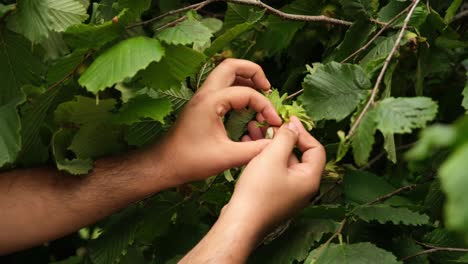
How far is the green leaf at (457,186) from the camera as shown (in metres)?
0.40

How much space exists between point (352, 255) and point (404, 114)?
33 cm

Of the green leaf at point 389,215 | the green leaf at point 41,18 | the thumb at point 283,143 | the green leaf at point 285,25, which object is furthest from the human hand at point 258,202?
the green leaf at point 41,18

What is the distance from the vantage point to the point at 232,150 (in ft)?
3.79

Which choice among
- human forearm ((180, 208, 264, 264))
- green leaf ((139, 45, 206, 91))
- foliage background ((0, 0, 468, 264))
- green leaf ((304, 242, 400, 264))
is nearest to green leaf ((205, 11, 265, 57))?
foliage background ((0, 0, 468, 264))

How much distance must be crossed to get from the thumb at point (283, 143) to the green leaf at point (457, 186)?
0.67 metres

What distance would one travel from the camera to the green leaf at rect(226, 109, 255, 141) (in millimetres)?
1265

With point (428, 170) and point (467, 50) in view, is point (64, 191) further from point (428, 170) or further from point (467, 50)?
point (467, 50)

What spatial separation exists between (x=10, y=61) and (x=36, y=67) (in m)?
0.05

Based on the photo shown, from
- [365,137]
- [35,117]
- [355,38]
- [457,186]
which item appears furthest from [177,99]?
Result: [457,186]

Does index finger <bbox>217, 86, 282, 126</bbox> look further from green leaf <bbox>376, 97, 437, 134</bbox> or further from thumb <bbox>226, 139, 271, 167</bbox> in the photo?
green leaf <bbox>376, 97, 437, 134</bbox>

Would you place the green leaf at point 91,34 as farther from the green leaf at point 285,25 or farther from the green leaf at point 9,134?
the green leaf at point 285,25

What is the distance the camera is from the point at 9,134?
1.14 metres

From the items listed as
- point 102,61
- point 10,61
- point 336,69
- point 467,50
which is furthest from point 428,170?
point 10,61

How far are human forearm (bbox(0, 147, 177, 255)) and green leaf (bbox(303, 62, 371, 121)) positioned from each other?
39 cm
